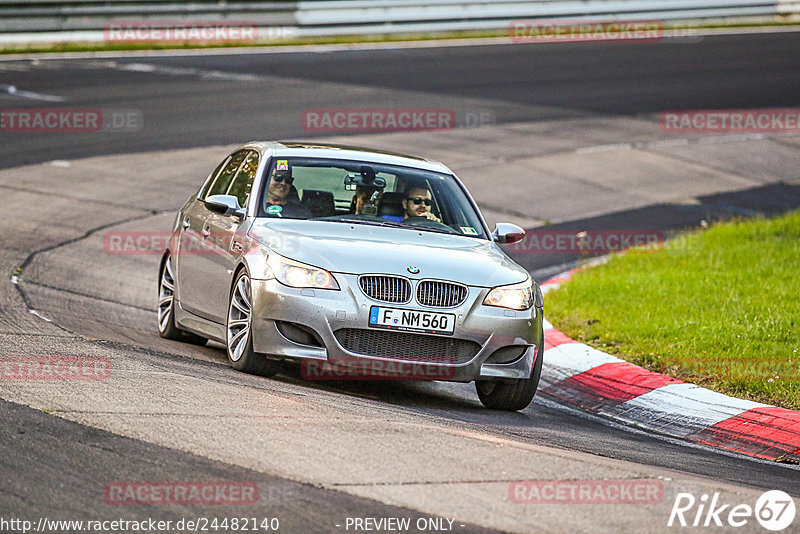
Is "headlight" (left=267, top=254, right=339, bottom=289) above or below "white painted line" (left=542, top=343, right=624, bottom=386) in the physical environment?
above

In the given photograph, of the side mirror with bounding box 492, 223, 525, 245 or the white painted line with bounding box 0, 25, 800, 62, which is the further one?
the white painted line with bounding box 0, 25, 800, 62

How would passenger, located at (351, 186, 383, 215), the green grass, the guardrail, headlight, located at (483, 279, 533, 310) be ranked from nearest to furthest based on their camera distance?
headlight, located at (483, 279, 533, 310) → passenger, located at (351, 186, 383, 215) → the green grass → the guardrail

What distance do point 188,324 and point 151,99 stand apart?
13140 millimetres

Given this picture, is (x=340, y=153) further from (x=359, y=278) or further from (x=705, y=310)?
(x=705, y=310)

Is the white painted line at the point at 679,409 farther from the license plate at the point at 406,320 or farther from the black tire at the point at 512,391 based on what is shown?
the license plate at the point at 406,320

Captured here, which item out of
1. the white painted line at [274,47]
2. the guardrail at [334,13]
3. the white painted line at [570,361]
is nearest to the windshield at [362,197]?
the white painted line at [570,361]

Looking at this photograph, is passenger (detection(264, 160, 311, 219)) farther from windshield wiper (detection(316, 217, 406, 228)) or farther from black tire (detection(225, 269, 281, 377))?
black tire (detection(225, 269, 281, 377))

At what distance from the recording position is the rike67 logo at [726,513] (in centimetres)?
506

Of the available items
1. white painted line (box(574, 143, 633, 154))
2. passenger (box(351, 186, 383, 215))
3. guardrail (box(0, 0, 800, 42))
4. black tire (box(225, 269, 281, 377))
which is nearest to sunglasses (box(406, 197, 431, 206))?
passenger (box(351, 186, 383, 215))

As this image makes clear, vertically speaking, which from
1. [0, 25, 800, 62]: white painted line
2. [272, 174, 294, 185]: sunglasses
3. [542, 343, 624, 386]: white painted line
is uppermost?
[0, 25, 800, 62]: white painted line

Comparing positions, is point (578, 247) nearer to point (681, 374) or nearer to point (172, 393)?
point (681, 374)

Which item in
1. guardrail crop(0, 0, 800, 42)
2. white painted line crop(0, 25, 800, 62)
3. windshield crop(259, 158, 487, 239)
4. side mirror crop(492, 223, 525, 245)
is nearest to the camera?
windshield crop(259, 158, 487, 239)

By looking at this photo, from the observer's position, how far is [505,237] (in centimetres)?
869

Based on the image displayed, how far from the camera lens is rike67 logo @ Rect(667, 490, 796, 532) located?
506cm
